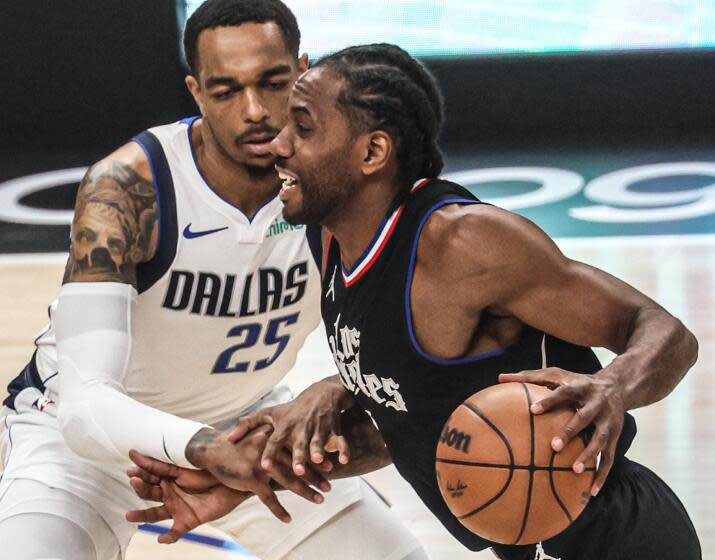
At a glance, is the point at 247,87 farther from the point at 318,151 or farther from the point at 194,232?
the point at 318,151

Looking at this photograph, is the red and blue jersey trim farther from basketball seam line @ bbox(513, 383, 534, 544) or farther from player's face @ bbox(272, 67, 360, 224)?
basketball seam line @ bbox(513, 383, 534, 544)

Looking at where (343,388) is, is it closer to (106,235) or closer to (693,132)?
(106,235)

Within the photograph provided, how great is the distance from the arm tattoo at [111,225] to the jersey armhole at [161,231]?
3cm

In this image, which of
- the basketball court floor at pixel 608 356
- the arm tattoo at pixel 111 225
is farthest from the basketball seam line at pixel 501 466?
the basketball court floor at pixel 608 356

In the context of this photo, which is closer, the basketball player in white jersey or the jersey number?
the basketball player in white jersey

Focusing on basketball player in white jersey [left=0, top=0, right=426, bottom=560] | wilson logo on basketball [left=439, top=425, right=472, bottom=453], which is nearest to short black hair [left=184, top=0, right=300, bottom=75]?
basketball player in white jersey [left=0, top=0, right=426, bottom=560]

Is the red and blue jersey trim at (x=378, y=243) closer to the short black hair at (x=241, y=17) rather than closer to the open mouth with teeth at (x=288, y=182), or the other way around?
the open mouth with teeth at (x=288, y=182)

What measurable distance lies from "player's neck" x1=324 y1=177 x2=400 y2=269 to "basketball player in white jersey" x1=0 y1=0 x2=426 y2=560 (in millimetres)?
603

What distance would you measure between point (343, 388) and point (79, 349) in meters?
0.72

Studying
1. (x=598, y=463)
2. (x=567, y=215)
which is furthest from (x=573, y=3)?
(x=598, y=463)

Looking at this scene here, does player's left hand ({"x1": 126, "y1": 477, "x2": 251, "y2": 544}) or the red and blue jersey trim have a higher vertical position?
the red and blue jersey trim

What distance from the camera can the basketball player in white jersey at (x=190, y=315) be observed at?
3.50 metres

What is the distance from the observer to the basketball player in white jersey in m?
3.50

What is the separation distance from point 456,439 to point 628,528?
54 centimetres
